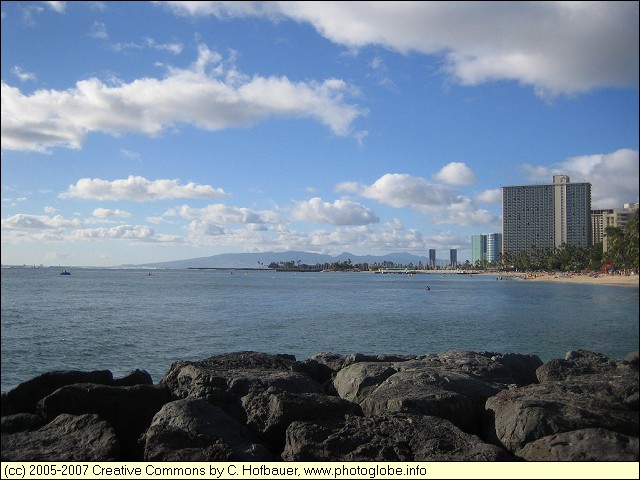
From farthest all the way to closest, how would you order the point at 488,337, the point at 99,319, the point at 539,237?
the point at 99,319
the point at 488,337
the point at 539,237

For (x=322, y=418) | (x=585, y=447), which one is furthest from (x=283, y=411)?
(x=585, y=447)

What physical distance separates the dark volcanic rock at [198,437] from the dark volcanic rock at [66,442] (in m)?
0.62

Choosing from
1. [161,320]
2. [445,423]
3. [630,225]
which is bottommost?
[161,320]

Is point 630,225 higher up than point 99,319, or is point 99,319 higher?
point 630,225

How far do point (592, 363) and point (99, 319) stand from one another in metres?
36.4

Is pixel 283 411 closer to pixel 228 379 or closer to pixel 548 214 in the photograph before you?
pixel 228 379

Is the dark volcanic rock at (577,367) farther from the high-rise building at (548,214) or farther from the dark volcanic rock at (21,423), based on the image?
the dark volcanic rock at (21,423)

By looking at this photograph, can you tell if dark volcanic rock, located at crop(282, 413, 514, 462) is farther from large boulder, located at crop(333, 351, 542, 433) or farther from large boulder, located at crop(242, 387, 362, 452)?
large boulder, located at crop(333, 351, 542, 433)

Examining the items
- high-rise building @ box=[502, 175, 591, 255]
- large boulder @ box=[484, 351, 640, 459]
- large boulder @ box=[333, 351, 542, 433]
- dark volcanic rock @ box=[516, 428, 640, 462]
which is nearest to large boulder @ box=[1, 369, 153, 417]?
large boulder @ box=[333, 351, 542, 433]

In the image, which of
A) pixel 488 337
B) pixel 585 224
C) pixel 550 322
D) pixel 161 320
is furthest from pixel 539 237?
pixel 161 320

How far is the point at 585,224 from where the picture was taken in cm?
1339

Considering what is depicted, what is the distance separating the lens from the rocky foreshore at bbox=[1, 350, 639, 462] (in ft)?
23.4

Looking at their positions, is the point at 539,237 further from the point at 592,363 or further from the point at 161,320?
the point at 161,320

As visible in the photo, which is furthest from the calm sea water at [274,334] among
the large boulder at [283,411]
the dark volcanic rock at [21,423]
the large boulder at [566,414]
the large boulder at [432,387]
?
the large boulder at [283,411]
